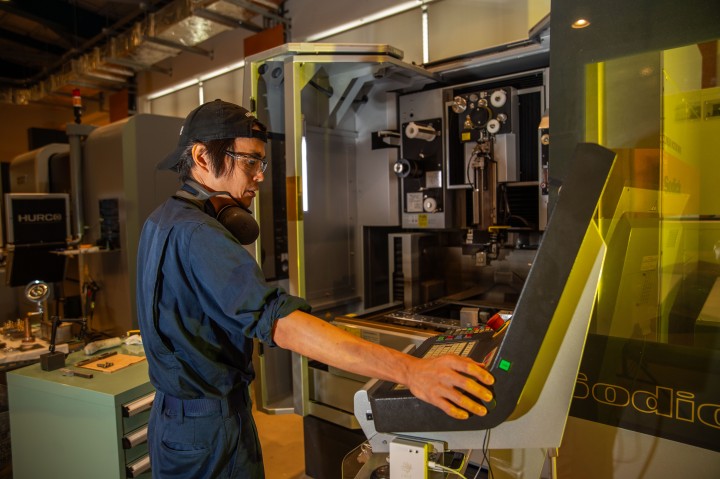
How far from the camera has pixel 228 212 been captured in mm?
1400

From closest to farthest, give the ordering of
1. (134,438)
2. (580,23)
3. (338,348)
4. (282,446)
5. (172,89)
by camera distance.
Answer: (338,348) < (580,23) < (134,438) < (282,446) < (172,89)

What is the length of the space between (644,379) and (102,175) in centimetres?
388

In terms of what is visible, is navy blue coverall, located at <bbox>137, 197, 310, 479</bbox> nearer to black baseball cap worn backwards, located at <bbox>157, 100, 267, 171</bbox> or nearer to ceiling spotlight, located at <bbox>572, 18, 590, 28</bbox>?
black baseball cap worn backwards, located at <bbox>157, 100, 267, 171</bbox>

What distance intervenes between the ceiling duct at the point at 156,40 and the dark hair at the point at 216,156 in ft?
9.54

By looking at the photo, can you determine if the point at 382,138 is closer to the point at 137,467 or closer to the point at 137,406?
the point at 137,406

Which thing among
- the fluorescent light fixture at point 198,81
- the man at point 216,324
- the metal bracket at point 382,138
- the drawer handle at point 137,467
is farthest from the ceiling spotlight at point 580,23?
the fluorescent light fixture at point 198,81

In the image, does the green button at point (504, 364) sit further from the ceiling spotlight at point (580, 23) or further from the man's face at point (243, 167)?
the ceiling spotlight at point (580, 23)

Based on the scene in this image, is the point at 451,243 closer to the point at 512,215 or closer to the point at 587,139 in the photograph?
the point at 512,215

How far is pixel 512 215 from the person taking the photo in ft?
8.74

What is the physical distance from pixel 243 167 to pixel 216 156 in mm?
78

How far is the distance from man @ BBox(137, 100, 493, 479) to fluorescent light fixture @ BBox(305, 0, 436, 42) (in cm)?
274

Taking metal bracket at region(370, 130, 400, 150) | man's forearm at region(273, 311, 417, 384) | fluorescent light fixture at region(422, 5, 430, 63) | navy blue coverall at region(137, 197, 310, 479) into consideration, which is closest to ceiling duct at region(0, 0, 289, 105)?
fluorescent light fixture at region(422, 5, 430, 63)

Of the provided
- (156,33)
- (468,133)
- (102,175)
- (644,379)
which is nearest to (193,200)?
(644,379)

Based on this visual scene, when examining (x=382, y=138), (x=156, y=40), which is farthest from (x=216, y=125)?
(x=156, y=40)
